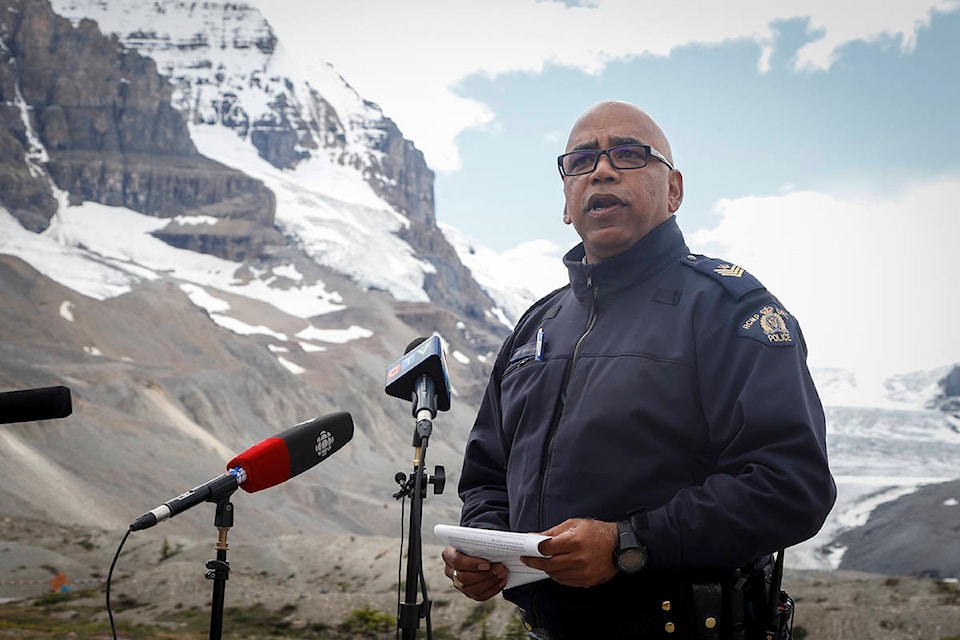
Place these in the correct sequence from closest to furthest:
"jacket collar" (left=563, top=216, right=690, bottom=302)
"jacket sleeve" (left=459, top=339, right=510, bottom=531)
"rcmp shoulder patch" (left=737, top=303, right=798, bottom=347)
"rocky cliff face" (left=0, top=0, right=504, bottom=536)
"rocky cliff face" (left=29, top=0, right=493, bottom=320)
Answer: "rcmp shoulder patch" (left=737, top=303, right=798, bottom=347)
"jacket collar" (left=563, top=216, right=690, bottom=302)
"jacket sleeve" (left=459, top=339, right=510, bottom=531)
"rocky cliff face" (left=0, top=0, right=504, bottom=536)
"rocky cliff face" (left=29, top=0, right=493, bottom=320)

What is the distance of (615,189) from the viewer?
3.04m

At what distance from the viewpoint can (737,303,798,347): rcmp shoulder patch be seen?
258cm

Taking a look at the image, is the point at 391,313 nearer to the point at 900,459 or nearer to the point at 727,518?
the point at 900,459

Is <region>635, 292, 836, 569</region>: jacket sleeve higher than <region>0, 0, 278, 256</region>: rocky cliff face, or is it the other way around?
<region>0, 0, 278, 256</region>: rocky cliff face

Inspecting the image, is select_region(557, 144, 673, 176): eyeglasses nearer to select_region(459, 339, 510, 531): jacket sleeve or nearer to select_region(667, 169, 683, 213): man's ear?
select_region(667, 169, 683, 213): man's ear

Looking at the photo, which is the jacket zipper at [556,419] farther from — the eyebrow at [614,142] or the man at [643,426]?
the eyebrow at [614,142]

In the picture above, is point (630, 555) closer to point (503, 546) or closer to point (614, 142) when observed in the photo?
point (503, 546)

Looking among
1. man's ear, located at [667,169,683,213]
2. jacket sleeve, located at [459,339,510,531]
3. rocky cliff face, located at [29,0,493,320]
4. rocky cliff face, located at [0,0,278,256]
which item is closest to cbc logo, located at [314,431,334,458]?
jacket sleeve, located at [459,339,510,531]

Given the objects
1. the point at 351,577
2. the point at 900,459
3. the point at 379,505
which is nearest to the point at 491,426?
the point at 351,577

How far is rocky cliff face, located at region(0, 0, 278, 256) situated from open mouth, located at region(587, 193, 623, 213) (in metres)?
99.2

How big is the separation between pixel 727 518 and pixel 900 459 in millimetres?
70567

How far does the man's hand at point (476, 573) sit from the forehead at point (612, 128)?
55.3 inches

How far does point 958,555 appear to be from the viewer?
33.6 metres

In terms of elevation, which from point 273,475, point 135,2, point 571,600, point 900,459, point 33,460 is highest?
point 135,2
